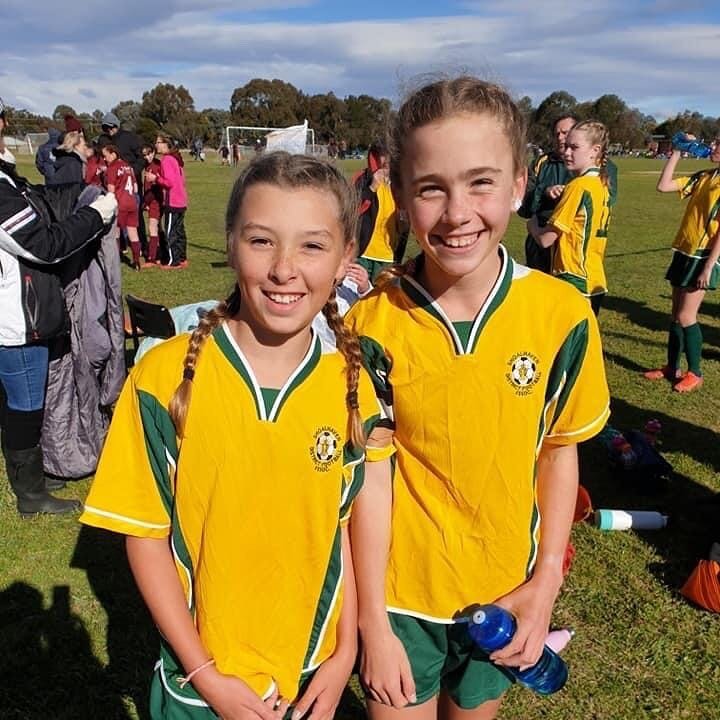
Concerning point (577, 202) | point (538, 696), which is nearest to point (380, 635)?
point (538, 696)

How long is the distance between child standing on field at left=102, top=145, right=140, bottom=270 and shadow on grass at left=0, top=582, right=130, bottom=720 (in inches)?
314

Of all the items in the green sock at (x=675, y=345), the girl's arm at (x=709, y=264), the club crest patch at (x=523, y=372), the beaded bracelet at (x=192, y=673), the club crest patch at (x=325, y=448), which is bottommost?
the green sock at (x=675, y=345)

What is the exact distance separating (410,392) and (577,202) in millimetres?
4326

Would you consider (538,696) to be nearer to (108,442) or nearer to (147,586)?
(147,586)

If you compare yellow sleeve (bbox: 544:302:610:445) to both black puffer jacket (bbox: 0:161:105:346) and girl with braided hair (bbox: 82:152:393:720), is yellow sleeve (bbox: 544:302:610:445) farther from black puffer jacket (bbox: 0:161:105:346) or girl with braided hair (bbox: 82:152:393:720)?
black puffer jacket (bbox: 0:161:105:346)

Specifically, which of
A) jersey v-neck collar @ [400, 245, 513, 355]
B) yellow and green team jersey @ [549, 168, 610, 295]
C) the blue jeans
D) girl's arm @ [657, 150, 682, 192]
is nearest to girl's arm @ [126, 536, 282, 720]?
jersey v-neck collar @ [400, 245, 513, 355]

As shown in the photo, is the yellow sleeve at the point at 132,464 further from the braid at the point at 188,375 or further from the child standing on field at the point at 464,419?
the child standing on field at the point at 464,419

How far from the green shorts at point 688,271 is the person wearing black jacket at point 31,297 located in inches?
182

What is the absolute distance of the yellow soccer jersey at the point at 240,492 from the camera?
1.40 meters

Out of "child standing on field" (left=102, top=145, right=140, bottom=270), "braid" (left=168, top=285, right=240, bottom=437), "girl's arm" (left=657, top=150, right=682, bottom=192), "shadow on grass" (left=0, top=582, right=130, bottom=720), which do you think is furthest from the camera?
"child standing on field" (left=102, top=145, right=140, bottom=270)

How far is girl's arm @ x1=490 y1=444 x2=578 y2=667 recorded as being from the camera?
5.43ft

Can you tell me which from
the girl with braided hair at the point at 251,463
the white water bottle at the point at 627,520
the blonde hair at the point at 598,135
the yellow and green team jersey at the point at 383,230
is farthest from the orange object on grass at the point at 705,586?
the yellow and green team jersey at the point at 383,230

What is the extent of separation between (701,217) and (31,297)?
17.1 ft

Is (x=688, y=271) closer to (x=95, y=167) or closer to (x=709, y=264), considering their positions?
(x=709, y=264)
